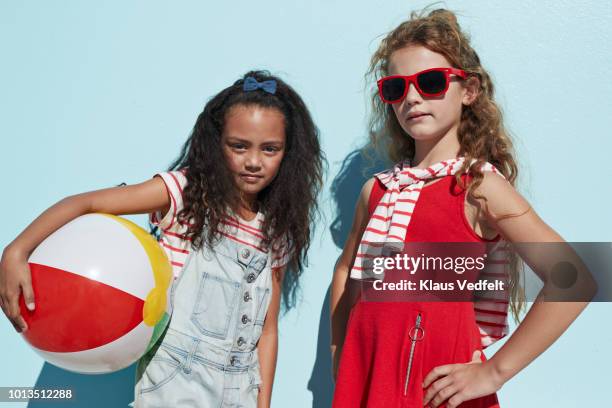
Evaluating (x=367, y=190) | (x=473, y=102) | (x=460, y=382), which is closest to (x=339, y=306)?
(x=367, y=190)

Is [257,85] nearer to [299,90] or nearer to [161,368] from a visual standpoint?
[299,90]

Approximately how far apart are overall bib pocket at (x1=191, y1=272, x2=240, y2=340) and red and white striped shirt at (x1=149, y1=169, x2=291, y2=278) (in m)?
0.08

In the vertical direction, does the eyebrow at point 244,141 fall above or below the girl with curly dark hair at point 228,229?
above

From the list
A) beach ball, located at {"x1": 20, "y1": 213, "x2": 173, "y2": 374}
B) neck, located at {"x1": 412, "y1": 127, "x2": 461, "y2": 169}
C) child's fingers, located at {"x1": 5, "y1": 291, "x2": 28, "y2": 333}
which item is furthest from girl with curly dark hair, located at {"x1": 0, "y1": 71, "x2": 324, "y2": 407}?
neck, located at {"x1": 412, "y1": 127, "x2": 461, "y2": 169}

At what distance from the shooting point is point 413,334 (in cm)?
140

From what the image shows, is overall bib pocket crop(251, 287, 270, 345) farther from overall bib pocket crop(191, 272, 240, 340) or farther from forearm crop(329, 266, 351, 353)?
forearm crop(329, 266, 351, 353)

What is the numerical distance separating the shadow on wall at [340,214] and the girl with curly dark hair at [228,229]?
13 cm

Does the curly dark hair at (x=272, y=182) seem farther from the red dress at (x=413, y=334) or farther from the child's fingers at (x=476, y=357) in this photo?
the child's fingers at (x=476, y=357)

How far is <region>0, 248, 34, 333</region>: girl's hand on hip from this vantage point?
1.32 meters

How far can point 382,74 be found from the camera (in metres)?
1.75

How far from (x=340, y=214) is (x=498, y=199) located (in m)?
0.58

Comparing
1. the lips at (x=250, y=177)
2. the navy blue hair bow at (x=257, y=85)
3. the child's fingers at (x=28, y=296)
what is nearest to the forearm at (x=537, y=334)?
the lips at (x=250, y=177)

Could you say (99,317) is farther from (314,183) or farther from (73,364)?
(314,183)

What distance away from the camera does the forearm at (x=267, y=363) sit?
1.70 metres
